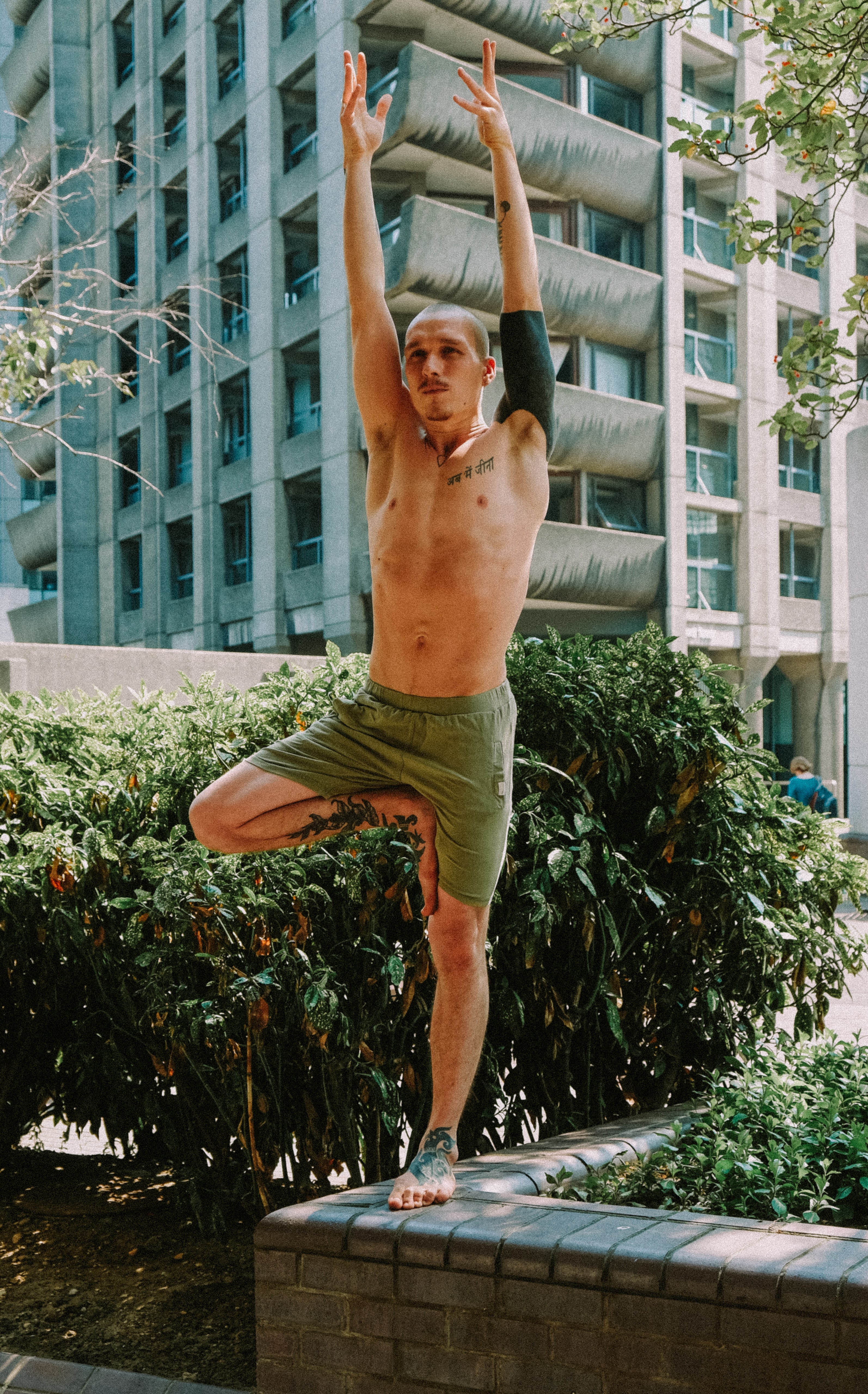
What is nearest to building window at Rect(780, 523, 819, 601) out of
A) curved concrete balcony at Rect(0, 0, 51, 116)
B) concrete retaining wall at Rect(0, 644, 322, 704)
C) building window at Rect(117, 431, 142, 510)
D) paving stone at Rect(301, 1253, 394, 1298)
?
building window at Rect(117, 431, 142, 510)

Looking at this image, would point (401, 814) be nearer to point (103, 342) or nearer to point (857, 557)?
point (857, 557)

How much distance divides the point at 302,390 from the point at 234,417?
334 cm

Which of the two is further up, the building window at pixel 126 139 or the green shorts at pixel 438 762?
the building window at pixel 126 139

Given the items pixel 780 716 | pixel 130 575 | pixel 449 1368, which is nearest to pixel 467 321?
pixel 449 1368

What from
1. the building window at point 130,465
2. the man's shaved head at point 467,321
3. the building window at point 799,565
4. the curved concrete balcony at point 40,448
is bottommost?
the man's shaved head at point 467,321

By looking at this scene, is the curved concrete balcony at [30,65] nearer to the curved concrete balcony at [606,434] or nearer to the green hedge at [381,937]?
the curved concrete balcony at [606,434]

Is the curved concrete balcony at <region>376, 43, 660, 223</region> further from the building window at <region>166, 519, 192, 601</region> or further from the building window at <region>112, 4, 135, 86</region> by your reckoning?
the building window at <region>112, 4, 135, 86</region>

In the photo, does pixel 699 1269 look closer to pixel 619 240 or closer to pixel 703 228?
pixel 619 240

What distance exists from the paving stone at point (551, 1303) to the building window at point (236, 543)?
2800cm

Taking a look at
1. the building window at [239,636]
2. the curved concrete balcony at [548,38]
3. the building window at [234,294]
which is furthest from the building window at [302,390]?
the curved concrete balcony at [548,38]

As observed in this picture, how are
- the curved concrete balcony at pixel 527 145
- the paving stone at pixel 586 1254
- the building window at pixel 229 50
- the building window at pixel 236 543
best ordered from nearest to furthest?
the paving stone at pixel 586 1254
the curved concrete balcony at pixel 527 145
the building window at pixel 229 50
the building window at pixel 236 543

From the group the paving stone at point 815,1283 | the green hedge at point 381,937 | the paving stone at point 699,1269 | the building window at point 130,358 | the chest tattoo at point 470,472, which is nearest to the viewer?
the paving stone at point 815,1283

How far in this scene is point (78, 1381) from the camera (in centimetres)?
366

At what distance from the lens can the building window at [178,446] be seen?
34.1 meters
